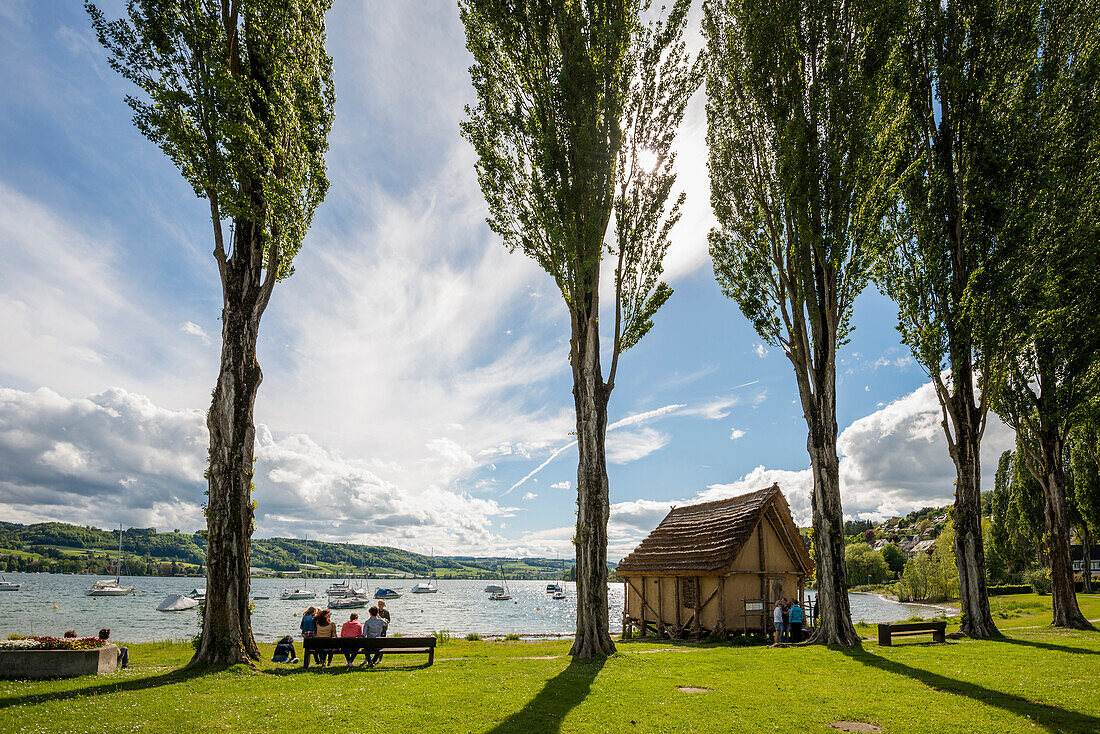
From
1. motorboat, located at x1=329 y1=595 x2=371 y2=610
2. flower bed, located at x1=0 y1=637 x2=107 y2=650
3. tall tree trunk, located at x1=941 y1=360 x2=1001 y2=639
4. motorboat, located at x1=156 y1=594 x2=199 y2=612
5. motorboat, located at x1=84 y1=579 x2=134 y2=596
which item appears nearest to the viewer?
flower bed, located at x1=0 y1=637 x2=107 y2=650

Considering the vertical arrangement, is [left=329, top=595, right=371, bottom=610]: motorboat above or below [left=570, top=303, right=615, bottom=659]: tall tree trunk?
below

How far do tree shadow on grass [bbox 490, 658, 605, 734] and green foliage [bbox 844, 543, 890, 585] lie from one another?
90.7 meters

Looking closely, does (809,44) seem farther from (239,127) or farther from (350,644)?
(350,644)

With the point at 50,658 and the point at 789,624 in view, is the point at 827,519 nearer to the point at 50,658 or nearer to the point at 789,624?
the point at 789,624

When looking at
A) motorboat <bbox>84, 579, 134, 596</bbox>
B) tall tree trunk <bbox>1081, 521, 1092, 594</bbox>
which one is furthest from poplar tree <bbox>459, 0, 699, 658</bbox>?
motorboat <bbox>84, 579, 134, 596</bbox>

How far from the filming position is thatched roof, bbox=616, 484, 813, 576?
23.8 meters

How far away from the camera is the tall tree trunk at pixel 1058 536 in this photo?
883 inches

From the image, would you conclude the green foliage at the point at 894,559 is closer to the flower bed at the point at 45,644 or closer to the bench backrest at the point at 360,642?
the bench backrest at the point at 360,642

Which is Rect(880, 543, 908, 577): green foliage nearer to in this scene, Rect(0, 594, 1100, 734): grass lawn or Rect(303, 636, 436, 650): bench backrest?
Rect(0, 594, 1100, 734): grass lawn

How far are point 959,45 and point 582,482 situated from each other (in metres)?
21.5

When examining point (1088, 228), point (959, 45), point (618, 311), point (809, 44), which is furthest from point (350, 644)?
point (959, 45)

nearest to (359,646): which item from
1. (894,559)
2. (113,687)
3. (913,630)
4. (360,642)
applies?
(360,642)

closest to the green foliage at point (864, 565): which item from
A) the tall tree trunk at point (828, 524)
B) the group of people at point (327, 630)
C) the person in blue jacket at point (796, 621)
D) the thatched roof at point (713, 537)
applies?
the thatched roof at point (713, 537)

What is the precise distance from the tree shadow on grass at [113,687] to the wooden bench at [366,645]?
6.64ft
